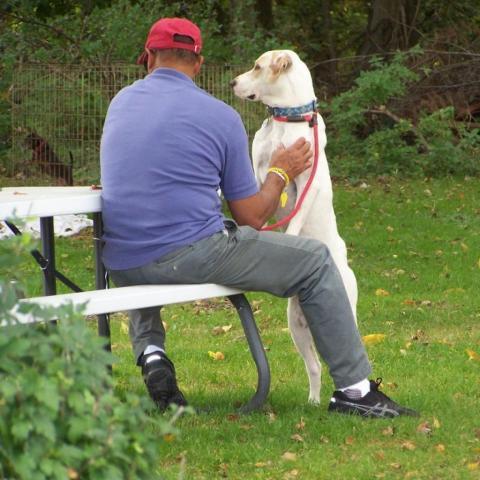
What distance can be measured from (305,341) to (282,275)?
0.61 meters

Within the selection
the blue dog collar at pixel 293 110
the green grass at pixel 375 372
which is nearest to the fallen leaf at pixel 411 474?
the green grass at pixel 375 372

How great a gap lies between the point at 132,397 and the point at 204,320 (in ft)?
16.5

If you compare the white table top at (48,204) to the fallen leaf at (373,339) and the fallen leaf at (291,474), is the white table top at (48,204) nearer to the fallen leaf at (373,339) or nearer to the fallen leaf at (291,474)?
the fallen leaf at (291,474)

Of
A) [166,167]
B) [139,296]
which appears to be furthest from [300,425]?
[166,167]

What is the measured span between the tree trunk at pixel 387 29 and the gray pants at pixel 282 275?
12.9m

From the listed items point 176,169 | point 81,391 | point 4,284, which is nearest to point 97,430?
point 81,391

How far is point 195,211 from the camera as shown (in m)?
4.85

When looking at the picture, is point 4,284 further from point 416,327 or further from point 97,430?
point 416,327

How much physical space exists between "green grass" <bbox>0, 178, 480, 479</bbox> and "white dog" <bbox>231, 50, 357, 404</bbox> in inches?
14.9

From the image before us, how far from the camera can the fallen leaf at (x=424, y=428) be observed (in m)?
4.86

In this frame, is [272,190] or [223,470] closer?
[223,470]

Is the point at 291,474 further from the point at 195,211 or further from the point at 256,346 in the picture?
the point at 195,211

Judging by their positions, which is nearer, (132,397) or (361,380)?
A: (132,397)

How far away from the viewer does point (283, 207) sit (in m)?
5.44
